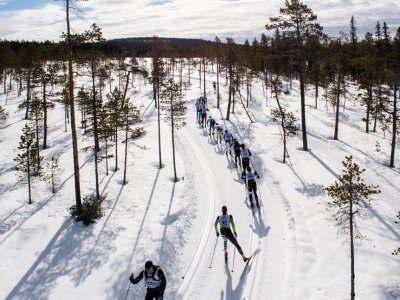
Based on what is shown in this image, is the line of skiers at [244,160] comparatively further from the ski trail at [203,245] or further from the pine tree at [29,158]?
the pine tree at [29,158]

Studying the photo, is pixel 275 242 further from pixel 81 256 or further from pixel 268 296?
pixel 81 256

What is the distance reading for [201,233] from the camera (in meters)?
16.2

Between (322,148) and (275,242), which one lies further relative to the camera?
(322,148)

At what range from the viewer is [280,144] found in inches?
1224

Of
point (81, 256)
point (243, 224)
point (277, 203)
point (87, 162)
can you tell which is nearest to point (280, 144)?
point (277, 203)

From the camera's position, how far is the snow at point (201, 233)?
481 inches

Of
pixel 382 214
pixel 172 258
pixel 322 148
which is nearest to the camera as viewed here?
pixel 172 258

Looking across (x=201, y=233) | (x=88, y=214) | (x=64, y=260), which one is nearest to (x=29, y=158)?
(x=88, y=214)

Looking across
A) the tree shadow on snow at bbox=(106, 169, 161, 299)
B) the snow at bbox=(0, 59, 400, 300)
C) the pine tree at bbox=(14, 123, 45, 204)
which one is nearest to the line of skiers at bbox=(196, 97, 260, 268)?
the snow at bbox=(0, 59, 400, 300)

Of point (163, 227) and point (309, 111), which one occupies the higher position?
point (309, 111)

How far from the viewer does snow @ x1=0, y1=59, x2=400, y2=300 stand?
40.1ft

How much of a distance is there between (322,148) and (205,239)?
19.1 meters

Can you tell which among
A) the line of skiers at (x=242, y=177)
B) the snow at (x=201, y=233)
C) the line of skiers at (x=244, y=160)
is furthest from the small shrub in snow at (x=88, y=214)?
the line of skiers at (x=244, y=160)

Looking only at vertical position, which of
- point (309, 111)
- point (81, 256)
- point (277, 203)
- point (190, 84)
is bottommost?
point (81, 256)
